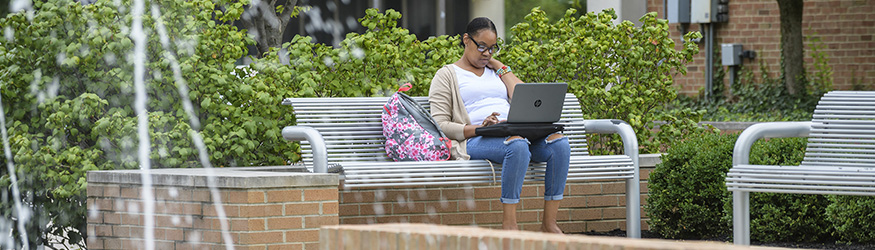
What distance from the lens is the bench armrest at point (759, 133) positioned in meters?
5.24

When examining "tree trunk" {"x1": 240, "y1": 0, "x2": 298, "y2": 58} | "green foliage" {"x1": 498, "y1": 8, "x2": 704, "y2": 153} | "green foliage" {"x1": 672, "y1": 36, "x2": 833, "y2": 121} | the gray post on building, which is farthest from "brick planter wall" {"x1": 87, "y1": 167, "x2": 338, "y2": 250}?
"green foliage" {"x1": 672, "y1": 36, "x2": 833, "y2": 121}

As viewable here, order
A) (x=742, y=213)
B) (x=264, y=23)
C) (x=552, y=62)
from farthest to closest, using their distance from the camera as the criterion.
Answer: (x=264, y=23) → (x=552, y=62) → (x=742, y=213)

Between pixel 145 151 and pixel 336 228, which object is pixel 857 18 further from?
pixel 336 228

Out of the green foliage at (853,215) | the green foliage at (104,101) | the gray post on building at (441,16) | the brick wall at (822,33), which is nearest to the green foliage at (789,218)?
the green foliage at (853,215)

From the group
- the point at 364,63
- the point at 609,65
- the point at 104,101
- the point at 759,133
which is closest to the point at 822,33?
the point at 609,65

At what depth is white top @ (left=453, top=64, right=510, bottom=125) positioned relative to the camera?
613cm

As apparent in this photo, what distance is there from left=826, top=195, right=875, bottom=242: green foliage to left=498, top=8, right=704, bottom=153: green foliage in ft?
5.85

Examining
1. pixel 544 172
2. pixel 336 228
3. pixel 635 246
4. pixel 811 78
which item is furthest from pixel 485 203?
pixel 811 78

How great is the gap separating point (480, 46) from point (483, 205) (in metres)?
0.89

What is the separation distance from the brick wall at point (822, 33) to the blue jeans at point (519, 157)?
458 inches

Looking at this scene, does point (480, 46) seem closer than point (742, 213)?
No

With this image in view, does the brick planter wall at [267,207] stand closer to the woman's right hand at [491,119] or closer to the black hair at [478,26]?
the woman's right hand at [491,119]

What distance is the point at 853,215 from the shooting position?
586 cm

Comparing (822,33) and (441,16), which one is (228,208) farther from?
(822,33)
